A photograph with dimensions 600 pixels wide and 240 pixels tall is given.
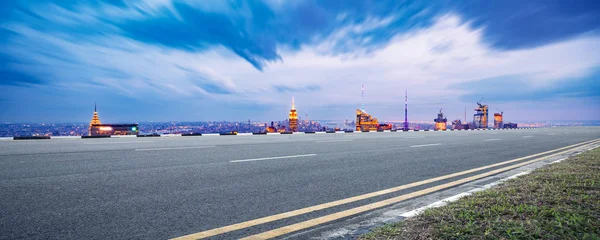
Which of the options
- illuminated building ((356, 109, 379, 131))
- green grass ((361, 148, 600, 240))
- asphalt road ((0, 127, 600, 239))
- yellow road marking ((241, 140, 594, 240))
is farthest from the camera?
illuminated building ((356, 109, 379, 131))

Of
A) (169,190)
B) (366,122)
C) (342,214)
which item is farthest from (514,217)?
(366,122)

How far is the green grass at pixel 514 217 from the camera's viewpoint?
259 centimetres

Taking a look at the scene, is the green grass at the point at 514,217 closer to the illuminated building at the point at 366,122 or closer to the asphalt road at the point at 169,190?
the asphalt road at the point at 169,190

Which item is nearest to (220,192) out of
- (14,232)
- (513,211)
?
(14,232)

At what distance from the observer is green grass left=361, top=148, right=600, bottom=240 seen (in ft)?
8.50

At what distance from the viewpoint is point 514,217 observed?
9.85 feet

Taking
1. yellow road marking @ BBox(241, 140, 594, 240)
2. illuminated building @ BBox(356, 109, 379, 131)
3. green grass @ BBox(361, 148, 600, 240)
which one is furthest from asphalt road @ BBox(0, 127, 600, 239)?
illuminated building @ BBox(356, 109, 379, 131)

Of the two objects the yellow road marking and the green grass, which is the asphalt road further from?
the green grass

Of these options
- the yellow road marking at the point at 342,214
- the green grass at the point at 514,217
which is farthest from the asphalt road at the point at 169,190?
the green grass at the point at 514,217

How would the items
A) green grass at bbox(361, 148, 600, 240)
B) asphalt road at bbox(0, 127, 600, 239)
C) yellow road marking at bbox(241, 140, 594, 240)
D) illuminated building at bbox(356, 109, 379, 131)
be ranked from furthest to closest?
illuminated building at bbox(356, 109, 379, 131) < asphalt road at bbox(0, 127, 600, 239) < yellow road marking at bbox(241, 140, 594, 240) < green grass at bbox(361, 148, 600, 240)

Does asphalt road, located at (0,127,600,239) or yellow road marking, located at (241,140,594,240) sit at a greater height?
asphalt road, located at (0,127,600,239)

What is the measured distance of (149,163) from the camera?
6.92m

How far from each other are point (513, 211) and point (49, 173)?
7.19 meters

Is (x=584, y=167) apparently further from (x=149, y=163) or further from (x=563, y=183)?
(x=149, y=163)
